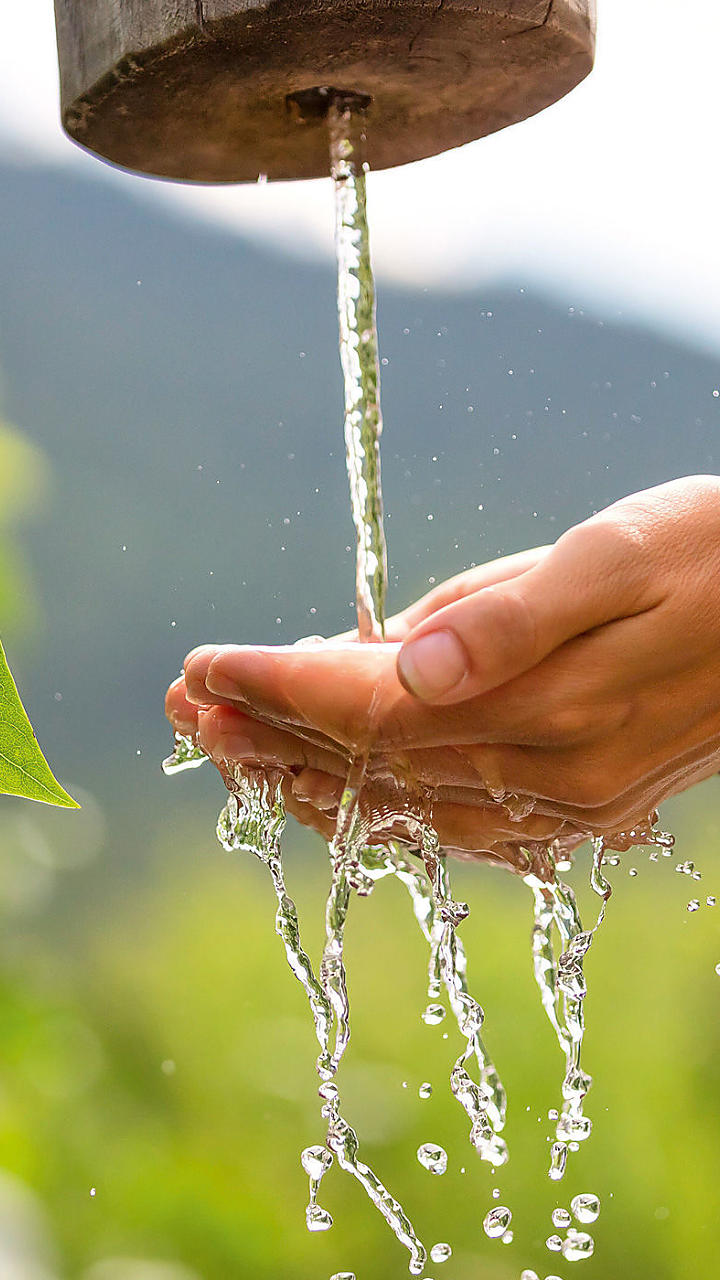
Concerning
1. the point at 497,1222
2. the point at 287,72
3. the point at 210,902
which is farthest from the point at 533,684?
the point at 210,902

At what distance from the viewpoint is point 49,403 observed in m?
2.52

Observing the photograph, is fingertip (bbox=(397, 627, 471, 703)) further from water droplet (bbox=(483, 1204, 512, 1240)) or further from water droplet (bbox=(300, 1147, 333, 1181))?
water droplet (bbox=(483, 1204, 512, 1240))

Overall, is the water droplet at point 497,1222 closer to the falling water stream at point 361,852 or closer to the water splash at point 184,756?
the falling water stream at point 361,852

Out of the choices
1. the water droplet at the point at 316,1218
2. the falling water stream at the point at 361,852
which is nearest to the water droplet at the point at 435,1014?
the falling water stream at the point at 361,852

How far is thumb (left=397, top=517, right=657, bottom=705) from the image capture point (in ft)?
1.54

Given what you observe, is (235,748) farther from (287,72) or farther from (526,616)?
(287,72)

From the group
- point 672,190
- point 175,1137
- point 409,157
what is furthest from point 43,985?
point 409,157

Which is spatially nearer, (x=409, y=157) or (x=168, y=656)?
(x=409, y=157)

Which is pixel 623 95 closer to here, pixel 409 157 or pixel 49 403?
pixel 49 403

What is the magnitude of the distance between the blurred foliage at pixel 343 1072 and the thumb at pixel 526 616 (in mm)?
2170

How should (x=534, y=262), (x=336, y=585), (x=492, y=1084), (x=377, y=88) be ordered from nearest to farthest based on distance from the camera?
(x=377, y=88) → (x=492, y=1084) → (x=336, y=585) → (x=534, y=262)

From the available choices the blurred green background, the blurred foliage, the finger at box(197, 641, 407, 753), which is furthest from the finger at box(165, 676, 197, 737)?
the blurred foliage

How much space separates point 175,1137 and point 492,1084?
6.79 ft

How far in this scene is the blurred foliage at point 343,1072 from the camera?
2.52 m
